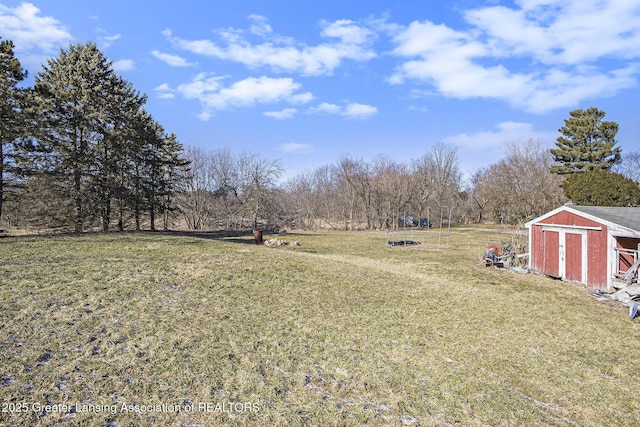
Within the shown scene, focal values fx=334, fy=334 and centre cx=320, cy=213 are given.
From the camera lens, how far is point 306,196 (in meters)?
45.5

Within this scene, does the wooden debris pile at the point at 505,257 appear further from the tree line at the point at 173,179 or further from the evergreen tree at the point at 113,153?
the evergreen tree at the point at 113,153

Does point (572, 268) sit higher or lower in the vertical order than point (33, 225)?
lower

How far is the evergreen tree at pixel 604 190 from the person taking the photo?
2348cm

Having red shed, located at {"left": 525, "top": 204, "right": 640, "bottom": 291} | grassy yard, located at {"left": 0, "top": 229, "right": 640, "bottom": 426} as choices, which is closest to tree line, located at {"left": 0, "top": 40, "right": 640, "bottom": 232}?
grassy yard, located at {"left": 0, "top": 229, "right": 640, "bottom": 426}

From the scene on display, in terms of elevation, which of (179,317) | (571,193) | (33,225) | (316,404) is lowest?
(316,404)

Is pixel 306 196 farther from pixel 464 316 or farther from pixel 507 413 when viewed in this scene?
pixel 507 413

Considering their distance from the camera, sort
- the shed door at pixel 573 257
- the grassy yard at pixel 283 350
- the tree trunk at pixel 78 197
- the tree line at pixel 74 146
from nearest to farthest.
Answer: the grassy yard at pixel 283 350 < the shed door at pixel 573 257 < the tree line at pixel 74 146 < the tree trunk at pixel 78 197

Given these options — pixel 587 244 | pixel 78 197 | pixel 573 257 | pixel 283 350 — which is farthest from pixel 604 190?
pixel 78 197

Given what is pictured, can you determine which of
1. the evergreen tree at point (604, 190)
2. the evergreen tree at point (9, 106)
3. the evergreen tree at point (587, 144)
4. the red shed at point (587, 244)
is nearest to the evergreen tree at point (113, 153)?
the evergreen tree at point (9, 106)

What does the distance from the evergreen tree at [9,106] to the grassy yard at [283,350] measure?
7.36 m

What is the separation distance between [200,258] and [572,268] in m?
13.3

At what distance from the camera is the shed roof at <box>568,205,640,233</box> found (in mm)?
10758

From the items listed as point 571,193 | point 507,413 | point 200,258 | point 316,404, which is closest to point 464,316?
point 507,413

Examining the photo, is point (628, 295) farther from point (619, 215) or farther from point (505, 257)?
point (505, 257)
